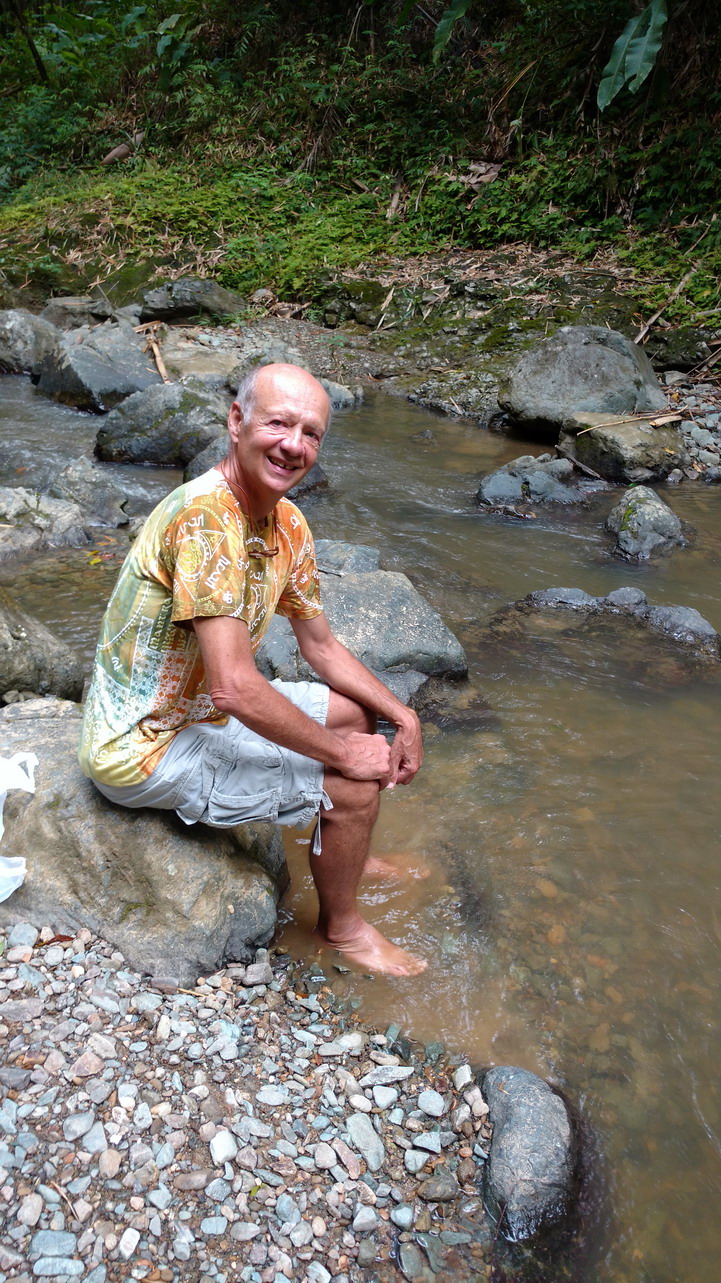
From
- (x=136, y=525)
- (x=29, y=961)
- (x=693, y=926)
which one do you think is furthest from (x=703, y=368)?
(x=29, y=961)

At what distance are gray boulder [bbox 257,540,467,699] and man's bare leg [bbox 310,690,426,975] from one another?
1.40 metres

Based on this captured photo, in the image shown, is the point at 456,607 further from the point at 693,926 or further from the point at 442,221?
the point at 442,221

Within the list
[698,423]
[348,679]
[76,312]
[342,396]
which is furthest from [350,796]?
[76,312]

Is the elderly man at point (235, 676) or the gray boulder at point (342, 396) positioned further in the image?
the gray boulder at point (342, 396)

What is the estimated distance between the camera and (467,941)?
2922 millimetres

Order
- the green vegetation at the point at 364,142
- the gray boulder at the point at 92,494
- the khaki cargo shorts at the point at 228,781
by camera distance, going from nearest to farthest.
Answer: the khaki cargo shorts at the point at 228,781
the gray boulder at the point at 92,494
the green vegetation at the point at 364,142

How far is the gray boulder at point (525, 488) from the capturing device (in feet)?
23.8

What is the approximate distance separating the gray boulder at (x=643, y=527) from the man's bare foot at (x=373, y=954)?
4.20m

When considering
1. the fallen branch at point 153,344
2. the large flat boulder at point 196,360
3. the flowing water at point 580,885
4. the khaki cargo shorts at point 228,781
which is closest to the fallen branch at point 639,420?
the flowing water at point 580,885

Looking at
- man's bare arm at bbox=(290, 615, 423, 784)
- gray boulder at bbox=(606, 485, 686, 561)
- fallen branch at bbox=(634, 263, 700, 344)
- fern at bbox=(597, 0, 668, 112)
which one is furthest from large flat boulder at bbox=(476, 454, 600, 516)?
fern at bbox=(597, 0, 668, 112)

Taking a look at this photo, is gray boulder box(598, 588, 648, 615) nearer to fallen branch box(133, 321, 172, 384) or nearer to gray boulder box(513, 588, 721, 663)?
gray boulder box(513, 588, 721, 663)

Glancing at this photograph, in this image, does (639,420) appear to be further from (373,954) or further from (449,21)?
(449,21)

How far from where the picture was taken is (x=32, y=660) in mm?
3842

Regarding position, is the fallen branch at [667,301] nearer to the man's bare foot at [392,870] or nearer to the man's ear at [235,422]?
the man's bare foot at [392,870]
